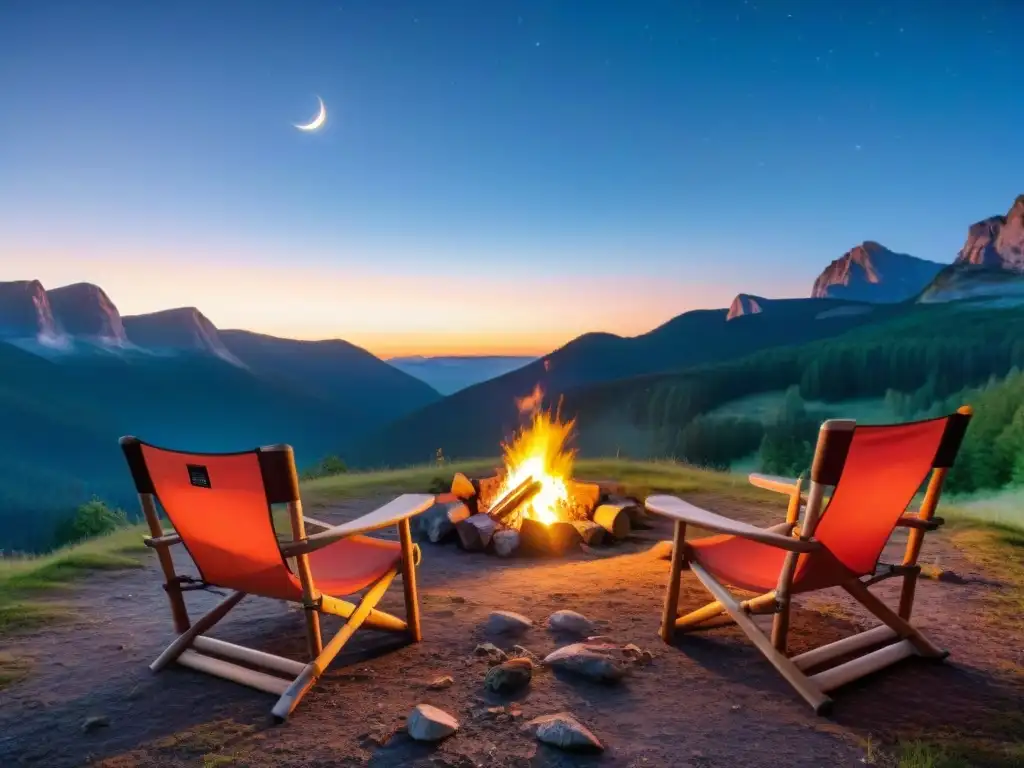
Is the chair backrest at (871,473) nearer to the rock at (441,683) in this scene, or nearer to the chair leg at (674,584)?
the chair leg at (674,584)

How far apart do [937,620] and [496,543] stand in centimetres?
321

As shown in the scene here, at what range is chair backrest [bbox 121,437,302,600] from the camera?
104 inches

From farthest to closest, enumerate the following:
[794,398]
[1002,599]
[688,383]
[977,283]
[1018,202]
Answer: [688,383]
[1018,202]
[977,283]
[794,398]
[1002,599]

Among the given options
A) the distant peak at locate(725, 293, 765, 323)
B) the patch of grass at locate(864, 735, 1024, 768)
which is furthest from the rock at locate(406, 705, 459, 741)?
the distant peak at locate(725, 293, 765, 323)

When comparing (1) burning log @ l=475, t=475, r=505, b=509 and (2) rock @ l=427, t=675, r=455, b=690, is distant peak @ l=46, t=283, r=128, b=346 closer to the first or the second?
(1) burning log @ l=475, t=475, r=505, b=509

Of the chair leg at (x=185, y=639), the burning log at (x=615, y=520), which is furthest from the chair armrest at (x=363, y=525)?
the burning log at (x=615, y=520)

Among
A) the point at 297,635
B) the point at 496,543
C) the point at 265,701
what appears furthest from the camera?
the point at 496,543

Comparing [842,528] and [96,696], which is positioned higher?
[842,528]

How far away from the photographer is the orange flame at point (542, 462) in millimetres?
6438

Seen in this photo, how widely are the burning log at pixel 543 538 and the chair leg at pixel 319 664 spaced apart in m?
2.39

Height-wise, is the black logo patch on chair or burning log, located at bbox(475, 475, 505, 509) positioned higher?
the black logo patch on chair

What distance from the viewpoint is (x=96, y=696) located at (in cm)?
292

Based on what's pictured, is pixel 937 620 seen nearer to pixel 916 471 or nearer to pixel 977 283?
pixel 916 471

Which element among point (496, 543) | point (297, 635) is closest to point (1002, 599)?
point (496, 543)
